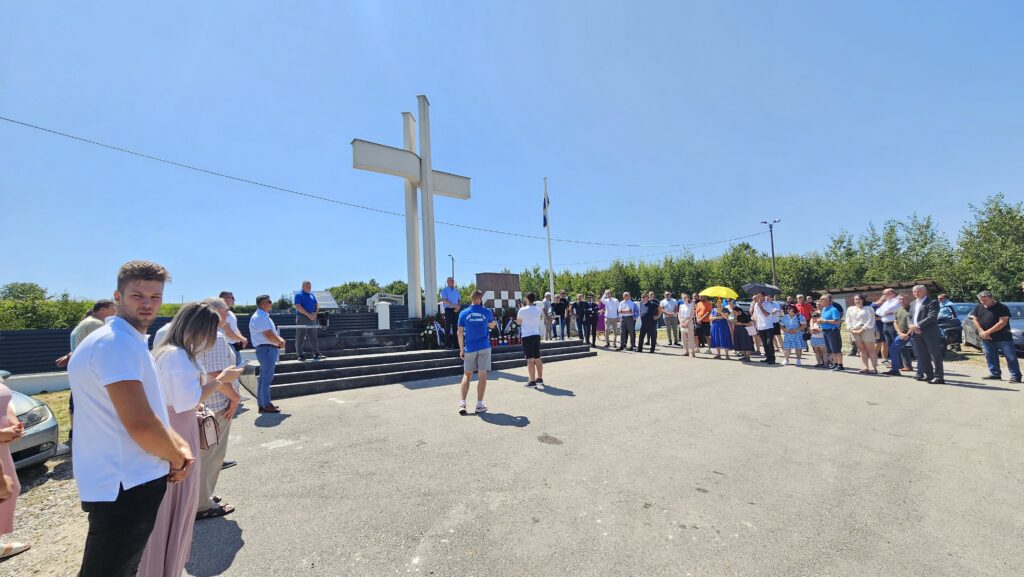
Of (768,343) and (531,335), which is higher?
(531,335)

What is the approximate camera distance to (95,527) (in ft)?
5.33

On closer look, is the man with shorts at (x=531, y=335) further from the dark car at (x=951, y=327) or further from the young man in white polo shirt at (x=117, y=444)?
the dark car at (x=951, y=327)

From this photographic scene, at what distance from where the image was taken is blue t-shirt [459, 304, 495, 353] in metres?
6.24

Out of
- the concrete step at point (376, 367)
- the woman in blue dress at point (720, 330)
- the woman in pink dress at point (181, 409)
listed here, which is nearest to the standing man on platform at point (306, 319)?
the concrete step at point (376, 367)

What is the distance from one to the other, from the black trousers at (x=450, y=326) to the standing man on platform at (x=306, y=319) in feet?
9.99

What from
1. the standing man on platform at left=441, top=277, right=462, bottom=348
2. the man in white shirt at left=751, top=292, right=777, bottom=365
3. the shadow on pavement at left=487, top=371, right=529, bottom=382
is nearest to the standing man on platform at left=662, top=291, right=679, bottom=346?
the man in white shirt at left=751, top=292, right=777, bottom=365

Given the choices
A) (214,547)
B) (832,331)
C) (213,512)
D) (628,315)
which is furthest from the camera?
(628,315)

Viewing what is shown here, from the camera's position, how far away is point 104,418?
1680 millimetres

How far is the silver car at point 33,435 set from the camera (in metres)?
4.42

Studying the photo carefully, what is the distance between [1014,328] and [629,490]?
15.2 metres

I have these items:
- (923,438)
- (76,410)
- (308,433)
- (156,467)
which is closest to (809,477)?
(923,438)

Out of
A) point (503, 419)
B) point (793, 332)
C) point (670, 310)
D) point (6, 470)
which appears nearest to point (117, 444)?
point (6, 470)

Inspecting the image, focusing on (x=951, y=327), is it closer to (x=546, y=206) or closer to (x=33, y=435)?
(x=546, y=206)

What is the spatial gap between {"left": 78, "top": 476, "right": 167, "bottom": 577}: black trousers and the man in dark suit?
35.9 ft
